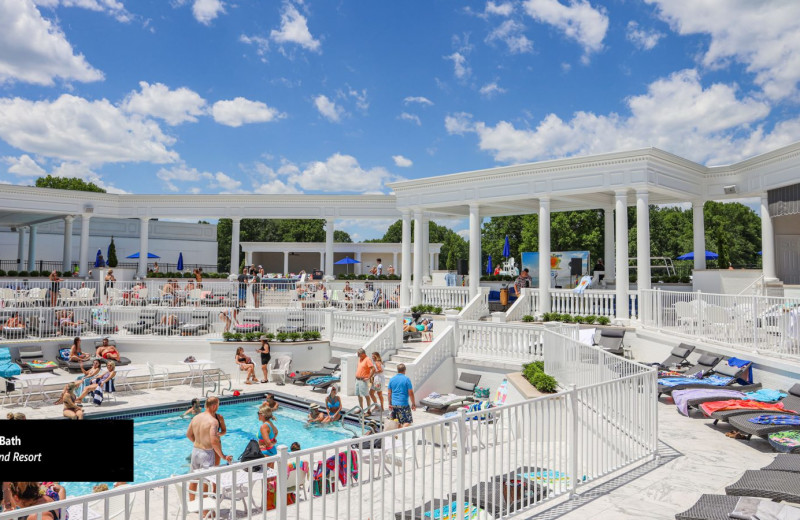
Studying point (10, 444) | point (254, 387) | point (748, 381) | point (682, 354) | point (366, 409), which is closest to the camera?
point (10, 444)

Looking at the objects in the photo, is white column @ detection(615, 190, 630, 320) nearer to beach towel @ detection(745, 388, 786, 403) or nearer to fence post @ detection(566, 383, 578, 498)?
beach towel @ detection(745, 388, 786, 403)

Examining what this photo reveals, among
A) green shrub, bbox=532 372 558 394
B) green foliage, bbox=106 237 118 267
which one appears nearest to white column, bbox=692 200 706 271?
green shrub, bbox=532 372 558 394

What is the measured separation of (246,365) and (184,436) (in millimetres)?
5379

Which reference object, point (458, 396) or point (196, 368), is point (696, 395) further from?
point (196, 368)

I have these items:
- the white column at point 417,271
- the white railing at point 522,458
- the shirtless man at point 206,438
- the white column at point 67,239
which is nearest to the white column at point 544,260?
the white column at point 417,271

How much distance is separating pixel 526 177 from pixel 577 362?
10.6m

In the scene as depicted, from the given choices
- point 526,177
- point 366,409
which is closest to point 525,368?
point 366,409

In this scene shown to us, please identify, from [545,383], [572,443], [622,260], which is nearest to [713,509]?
[572,443]

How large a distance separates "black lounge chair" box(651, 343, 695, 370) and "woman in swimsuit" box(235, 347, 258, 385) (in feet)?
39.9

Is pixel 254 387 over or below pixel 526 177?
below

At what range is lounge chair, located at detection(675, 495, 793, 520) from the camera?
14.6ft

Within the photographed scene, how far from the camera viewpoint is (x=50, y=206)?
26500mm

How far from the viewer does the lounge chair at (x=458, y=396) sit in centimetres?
1328

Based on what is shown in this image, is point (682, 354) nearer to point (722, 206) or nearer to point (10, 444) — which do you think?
point (10, 444)
